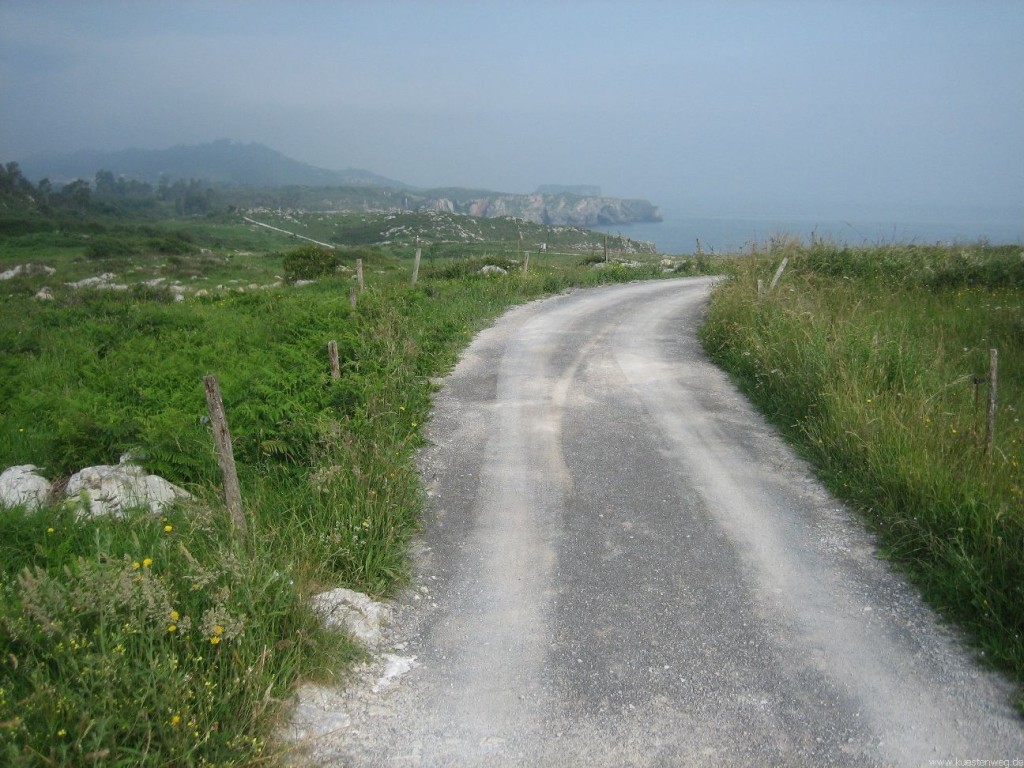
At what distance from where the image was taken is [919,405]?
795 centimetres

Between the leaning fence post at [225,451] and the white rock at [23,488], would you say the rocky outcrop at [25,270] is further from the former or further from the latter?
the leaning fence post at [225,451]

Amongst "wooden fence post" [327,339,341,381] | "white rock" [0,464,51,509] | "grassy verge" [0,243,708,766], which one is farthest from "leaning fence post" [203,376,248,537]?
"wooden fence post" [327,339,341,381]

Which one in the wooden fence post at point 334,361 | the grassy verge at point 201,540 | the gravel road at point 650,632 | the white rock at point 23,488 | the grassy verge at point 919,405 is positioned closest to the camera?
the grassy verge at point 201,540

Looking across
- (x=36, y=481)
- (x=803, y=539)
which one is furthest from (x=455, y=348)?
(x=803, y=539)

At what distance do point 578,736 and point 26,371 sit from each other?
46.2 ft

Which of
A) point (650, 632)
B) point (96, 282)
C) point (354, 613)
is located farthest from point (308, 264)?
point (650, 632)

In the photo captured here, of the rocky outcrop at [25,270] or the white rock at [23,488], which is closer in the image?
the white rock at [23,488]

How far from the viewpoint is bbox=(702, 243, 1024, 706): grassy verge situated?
17.7 feet

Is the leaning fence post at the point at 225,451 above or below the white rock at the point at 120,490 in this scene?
above

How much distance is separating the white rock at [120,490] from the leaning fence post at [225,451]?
129 centimetres

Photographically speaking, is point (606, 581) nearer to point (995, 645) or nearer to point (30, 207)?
point (995, 645)

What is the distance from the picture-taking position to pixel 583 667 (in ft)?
15.8

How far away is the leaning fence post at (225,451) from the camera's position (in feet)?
18.0

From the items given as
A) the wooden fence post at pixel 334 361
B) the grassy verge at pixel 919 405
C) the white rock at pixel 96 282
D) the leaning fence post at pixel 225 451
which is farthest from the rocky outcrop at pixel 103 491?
the white rock at pixel 96 282
